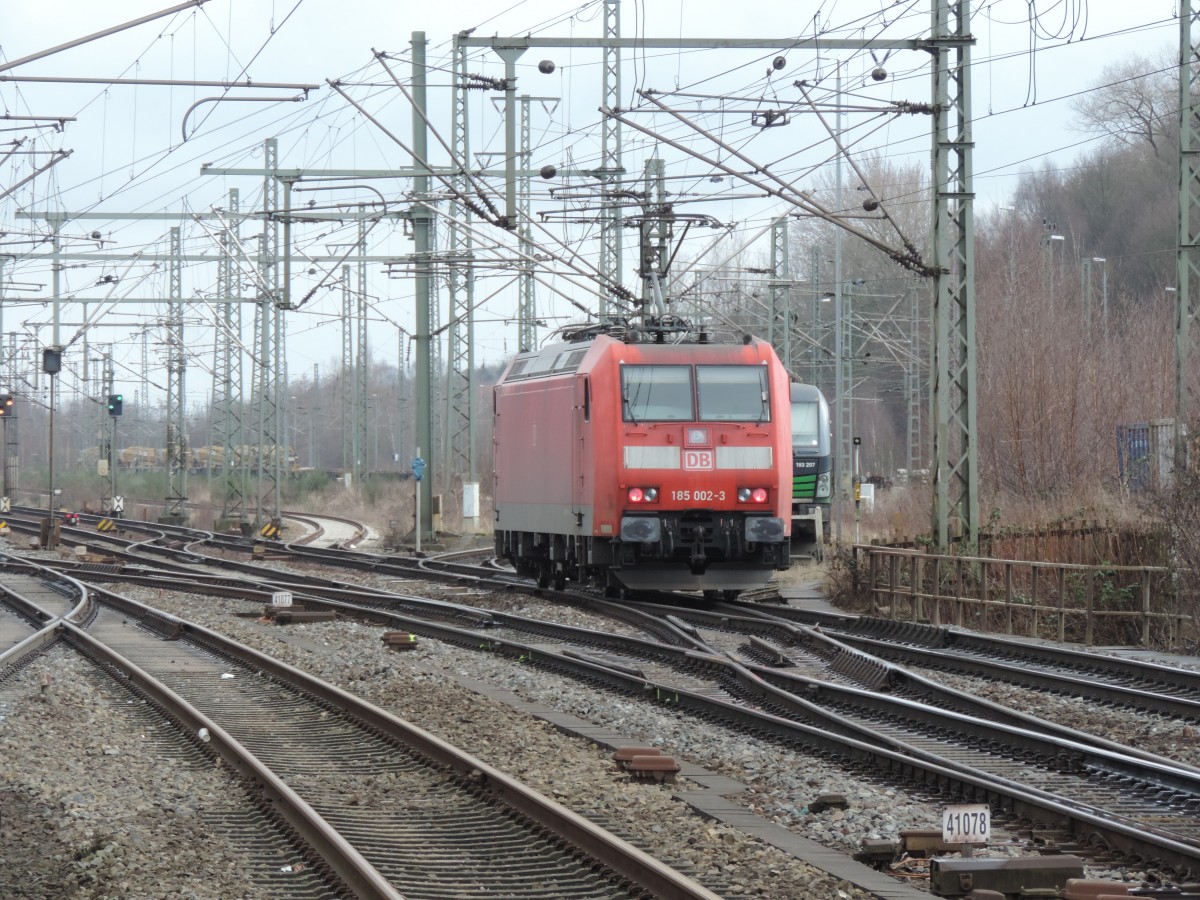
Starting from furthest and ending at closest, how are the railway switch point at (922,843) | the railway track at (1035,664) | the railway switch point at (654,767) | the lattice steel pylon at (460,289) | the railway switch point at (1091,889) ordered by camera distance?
the lattice steel pylon at (460,289)
the railway track at (1035,664)
the railway switch point at (654,767)
the railway switch point at (922,843)
the railway switch point at (1091,889)

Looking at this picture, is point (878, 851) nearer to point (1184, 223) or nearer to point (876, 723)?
point (876, 723)

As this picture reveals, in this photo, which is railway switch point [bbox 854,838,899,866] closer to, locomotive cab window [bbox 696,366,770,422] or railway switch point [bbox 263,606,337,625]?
locomotive cab window [bbox 696,366,770,422]

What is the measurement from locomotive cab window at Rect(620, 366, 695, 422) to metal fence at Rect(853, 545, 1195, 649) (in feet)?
10.5

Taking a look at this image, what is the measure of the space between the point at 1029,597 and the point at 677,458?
192 inches

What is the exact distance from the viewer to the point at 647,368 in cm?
2128

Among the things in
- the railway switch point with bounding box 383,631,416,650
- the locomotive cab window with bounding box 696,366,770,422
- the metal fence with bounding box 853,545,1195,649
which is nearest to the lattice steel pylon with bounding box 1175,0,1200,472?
the metal fence with bounding box 853,545,1195,649

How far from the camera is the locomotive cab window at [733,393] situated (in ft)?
70.5

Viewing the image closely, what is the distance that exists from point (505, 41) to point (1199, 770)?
19993 mm

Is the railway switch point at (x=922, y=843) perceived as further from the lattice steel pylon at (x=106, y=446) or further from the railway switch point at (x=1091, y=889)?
the lattice steel pylon at (x=106, y=446)

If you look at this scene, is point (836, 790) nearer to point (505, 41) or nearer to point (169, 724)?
point (169, 724)

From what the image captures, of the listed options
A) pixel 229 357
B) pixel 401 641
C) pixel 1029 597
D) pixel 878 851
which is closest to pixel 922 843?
pixel 878 851

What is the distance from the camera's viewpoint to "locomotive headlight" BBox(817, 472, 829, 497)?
3481cm

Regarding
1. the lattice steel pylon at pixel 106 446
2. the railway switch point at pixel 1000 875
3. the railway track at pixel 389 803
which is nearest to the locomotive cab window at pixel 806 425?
the railway track at pixel 389 803

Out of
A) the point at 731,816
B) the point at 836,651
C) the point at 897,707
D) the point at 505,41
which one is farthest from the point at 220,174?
the point at 731,816
